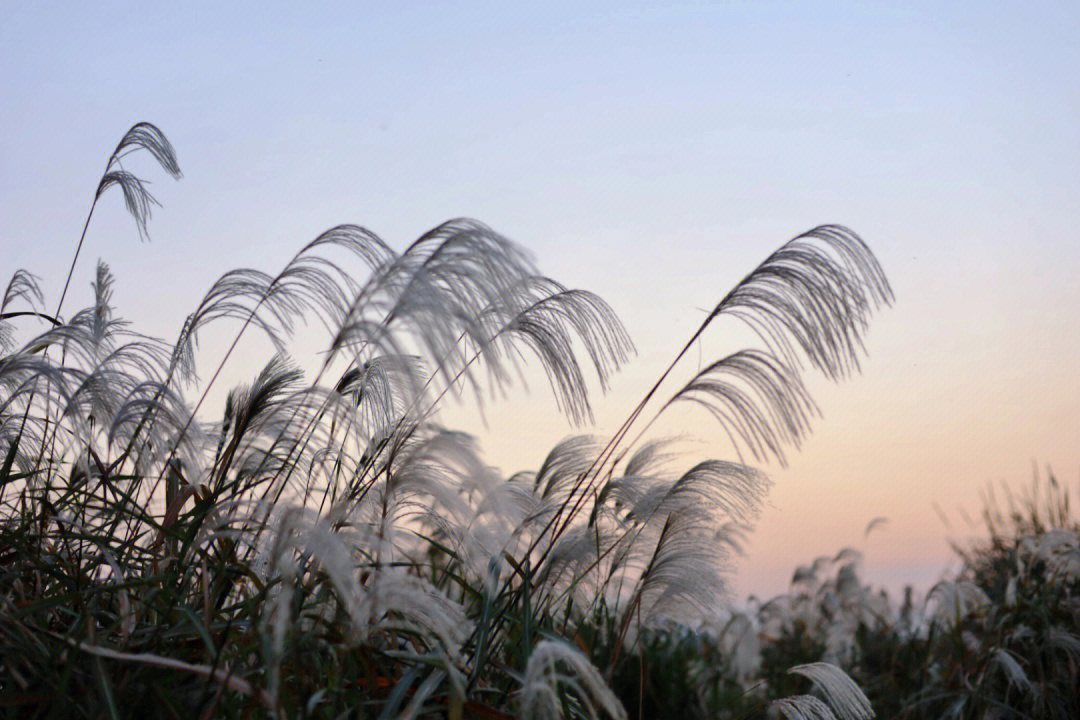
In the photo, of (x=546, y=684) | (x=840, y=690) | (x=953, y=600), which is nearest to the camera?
(x=546, y=684)

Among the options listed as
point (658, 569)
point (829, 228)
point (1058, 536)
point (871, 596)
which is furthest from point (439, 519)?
point (871, 596)

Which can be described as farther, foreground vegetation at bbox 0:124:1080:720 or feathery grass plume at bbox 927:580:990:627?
feathery grass plume at bbox 927:580:990:627

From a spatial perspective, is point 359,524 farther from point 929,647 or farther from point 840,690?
point 929,647

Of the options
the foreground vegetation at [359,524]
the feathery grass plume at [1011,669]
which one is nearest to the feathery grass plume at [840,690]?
the foreground vegetation at [359,524]

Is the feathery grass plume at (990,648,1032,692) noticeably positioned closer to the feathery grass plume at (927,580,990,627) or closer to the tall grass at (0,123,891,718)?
the feathery grass plume at (927,580,990,627)

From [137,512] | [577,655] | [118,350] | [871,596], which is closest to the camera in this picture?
[577,655]

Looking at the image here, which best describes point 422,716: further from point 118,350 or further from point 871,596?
point 871,596

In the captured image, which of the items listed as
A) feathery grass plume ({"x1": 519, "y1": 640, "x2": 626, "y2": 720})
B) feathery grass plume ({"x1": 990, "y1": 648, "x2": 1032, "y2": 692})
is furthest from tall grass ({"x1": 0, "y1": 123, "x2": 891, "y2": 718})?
feathery grass plume ({"x1": 990, "y1": 648, "x2": 1032, "y2": 692})

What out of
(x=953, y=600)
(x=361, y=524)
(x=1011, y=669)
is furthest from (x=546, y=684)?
(x=953, y=600)

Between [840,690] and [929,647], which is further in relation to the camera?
[929,647]

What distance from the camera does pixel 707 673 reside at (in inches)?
216

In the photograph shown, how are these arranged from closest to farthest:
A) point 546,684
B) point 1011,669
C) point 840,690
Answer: point 546,684 → point 840,690 → point 1011,669

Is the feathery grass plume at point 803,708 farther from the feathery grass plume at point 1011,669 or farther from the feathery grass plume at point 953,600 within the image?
the feathery grass plume at point 953,600

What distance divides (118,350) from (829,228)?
7.93 feet
